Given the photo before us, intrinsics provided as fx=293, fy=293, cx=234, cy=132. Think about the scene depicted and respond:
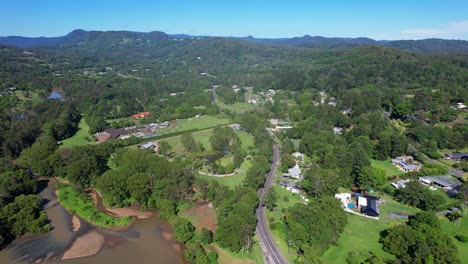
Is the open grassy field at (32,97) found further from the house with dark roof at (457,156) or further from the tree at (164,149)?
the house with dark roof at (457,156)

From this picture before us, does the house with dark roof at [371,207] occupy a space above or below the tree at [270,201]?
below

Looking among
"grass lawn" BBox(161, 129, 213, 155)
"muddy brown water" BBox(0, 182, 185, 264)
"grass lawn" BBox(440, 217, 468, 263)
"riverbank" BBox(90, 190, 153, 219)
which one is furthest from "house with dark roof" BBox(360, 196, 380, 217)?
"grass lawn" BBox(161, 129, 213, 155)

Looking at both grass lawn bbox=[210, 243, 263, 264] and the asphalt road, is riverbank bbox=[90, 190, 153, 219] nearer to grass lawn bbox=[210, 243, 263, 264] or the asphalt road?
grass lawn bbox=[210, 243, 263, 264]

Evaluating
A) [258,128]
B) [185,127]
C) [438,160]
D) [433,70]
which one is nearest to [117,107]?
[185,127]

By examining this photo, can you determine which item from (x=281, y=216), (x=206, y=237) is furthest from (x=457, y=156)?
(x=206, y=237)

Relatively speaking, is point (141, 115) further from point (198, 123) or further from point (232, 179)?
point (232, 179)

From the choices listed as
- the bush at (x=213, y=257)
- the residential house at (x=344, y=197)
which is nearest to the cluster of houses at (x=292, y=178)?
the residential house at (x=344, y=197)
